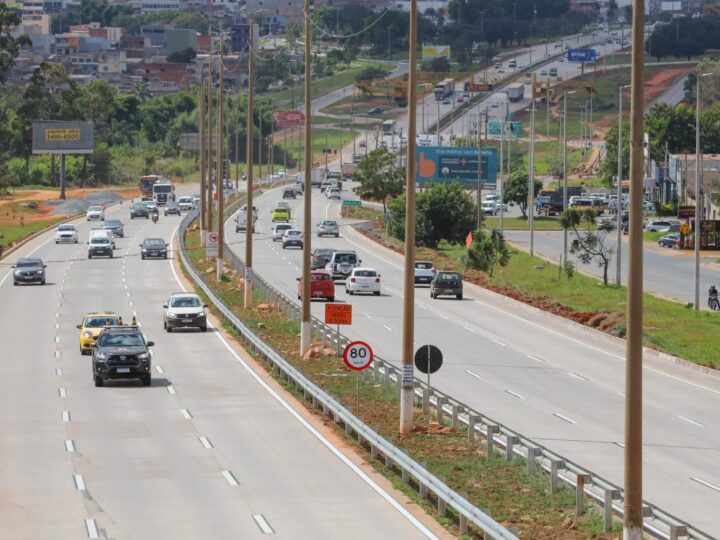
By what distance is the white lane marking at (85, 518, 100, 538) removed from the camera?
22.2m

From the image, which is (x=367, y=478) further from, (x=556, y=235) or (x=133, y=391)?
(x=556, y=235)

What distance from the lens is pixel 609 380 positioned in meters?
44.2

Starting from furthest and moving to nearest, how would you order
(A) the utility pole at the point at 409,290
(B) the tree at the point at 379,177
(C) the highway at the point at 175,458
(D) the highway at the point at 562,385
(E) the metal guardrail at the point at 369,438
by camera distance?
1. (B) the tree at the point at 379,177
2. (A) the utility pole at the point at 409,290
3. (D) the highway at the point at 562,385
4. (C) the highway at the point at 175,458
5. (E) the metal guardrail at the point at 369,438

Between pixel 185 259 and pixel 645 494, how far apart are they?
5962 centimetres

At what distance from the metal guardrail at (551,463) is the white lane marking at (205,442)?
16.0 ft

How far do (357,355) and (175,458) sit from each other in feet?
14.5

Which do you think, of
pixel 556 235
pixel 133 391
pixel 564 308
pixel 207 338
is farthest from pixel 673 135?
pixel 133 391

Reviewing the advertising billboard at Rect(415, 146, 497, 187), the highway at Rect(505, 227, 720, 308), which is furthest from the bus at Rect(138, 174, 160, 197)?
the highway at Rect(505, 227, 720, 308)

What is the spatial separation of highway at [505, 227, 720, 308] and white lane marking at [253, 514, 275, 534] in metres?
50.0

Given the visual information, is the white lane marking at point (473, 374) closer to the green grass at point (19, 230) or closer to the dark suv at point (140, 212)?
the green grass at point (19, 230)

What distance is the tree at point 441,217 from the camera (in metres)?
106

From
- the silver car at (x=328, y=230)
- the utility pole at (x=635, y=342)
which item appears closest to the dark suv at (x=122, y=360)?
the utility pole at (x=635, y=342)

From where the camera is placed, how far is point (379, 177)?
462 ft

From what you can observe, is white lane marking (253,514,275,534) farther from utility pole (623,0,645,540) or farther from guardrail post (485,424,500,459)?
utility pole (623,0,645,540)
